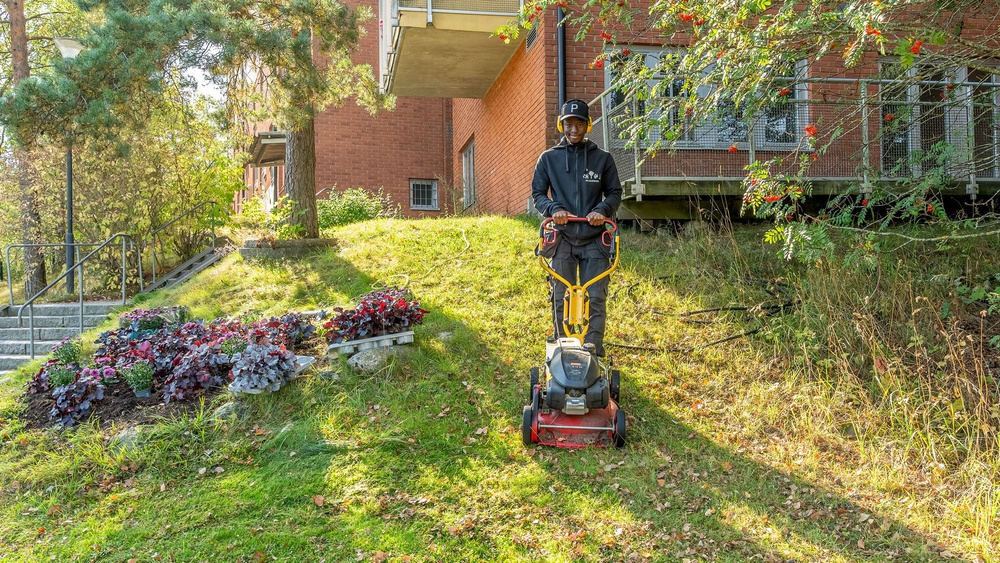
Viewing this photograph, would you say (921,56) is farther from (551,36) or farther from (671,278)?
(551,36)

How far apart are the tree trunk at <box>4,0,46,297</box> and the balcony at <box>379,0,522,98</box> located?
21.3 ft

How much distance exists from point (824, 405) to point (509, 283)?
12.1 feet

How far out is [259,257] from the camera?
10.7m

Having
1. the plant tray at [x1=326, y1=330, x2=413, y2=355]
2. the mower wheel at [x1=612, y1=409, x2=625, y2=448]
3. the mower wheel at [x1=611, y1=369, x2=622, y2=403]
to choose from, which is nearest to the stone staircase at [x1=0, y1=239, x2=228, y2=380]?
the plant tray at [x1=326, y1=330, x2=413, y2=355]

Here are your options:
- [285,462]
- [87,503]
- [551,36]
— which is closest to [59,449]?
[87,503]

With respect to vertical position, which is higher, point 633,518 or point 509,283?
point 509,283

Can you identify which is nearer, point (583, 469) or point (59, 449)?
point (583, 469)

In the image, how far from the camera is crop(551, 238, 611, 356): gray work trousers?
526 cm

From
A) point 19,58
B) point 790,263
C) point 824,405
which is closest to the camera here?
point 824,405

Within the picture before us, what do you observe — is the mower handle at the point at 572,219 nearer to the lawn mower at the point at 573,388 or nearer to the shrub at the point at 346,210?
the lawn mower at the point at 573,388

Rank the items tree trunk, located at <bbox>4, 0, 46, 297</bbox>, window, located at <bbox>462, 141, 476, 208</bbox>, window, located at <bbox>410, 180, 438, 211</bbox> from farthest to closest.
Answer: window, located at <bbox>410, 180, 438, 211</bbox> < window, located at <bbox>462, 141, 476, 208</bbox> < tree trunk, located at <bbox>4, 0, 46, 297</bbox>

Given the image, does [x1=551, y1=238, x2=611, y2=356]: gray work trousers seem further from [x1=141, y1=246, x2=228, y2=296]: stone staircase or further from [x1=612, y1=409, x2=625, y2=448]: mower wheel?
[x1=141, y1=246, x2=228, y2=296]: stone staircase

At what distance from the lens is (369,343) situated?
6.46 m

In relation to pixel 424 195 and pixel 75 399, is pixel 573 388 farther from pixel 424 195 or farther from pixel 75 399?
pixel 424 195
